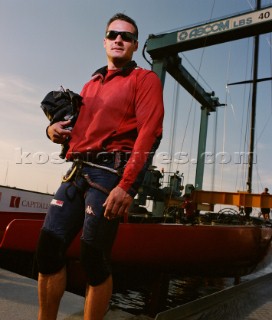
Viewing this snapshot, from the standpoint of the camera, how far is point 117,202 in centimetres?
139

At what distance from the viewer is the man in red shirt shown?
145cm

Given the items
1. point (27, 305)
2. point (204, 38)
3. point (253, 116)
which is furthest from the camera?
point (253, 116)

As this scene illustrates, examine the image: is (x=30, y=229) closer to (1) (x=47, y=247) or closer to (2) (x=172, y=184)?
(1) (x=47, y=247)

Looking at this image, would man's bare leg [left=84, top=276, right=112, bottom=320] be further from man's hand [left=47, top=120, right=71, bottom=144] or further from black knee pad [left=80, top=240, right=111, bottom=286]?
man's hand [left=47, top=120, right=71, bottom=144]

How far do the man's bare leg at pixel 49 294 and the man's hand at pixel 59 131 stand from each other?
0.73 m

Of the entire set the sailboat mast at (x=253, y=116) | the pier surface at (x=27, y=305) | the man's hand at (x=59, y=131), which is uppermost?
the sailboat mast at (x=253, y=116)

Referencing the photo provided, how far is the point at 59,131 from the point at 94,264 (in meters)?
0.75

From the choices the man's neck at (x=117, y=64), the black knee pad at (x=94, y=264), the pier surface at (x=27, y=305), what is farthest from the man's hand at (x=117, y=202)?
the pier surface at (x=27, y=305)

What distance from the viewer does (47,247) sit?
157 cm

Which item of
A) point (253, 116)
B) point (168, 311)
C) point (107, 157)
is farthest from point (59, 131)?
point (253, 116)

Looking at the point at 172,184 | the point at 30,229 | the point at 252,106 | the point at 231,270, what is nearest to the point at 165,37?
the point at 172,184

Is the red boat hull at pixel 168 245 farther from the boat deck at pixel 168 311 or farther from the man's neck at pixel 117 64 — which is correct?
the man's neck at pixel 117 64

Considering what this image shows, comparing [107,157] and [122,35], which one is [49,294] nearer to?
[107,157]

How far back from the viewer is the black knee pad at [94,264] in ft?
4.77
